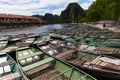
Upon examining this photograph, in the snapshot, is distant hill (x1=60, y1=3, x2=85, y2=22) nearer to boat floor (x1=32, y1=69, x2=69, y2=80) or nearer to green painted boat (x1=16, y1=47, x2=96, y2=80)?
green painted boat (x1=16, y1=47, x2=96, y2=80)

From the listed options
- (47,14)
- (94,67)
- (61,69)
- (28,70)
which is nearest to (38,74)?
(28,70)

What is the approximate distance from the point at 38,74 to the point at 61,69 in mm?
1725

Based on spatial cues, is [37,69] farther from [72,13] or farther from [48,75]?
[72,13]

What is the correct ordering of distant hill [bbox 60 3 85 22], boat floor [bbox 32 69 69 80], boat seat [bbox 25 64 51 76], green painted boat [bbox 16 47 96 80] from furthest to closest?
distant hill [bbox 60 3 85 22] → boat seat [bbox 25 64 51 76] → boat floor [bbox 32 69 69 80] → green painted boat [bbox 16 47 96 80]

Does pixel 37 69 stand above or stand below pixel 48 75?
above

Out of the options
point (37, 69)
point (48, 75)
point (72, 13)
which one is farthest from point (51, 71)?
point (72, 13)

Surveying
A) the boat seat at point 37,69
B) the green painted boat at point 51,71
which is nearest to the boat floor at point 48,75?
the green painted boat at point 51,71

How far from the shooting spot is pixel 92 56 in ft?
44.3

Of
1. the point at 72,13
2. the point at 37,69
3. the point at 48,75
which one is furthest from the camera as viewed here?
the point at 72,13

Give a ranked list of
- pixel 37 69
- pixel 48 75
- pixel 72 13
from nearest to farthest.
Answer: pixel 48 75, pixel 37 69, pixel 72 13

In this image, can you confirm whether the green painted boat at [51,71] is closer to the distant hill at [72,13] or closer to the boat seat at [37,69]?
the boat seat at [37,69]

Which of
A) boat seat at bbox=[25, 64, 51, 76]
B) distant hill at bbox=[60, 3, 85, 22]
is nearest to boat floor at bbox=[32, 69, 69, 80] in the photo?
boat seat at bbox=[25, 64, 51, 76]

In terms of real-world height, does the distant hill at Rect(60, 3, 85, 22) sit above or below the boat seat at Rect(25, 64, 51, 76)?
above

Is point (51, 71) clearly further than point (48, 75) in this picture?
Yes
